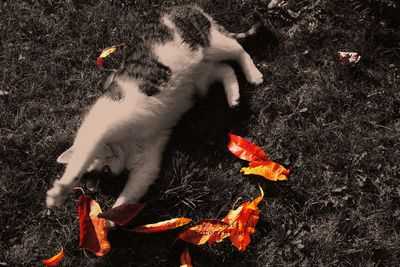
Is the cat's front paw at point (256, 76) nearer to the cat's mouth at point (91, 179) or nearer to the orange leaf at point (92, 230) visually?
the cat's mouth at point (91, 179)

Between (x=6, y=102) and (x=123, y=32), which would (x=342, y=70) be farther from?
(x=6, y=102)

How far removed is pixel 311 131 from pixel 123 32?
202 cm

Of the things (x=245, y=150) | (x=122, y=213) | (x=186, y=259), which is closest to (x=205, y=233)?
(x=186, y=259)

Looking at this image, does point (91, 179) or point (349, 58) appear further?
point (349, 58)

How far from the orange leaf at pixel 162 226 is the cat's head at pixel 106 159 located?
1.64ft

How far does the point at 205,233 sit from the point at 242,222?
0.31 m

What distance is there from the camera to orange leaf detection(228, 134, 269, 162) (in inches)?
160

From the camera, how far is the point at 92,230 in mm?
3732

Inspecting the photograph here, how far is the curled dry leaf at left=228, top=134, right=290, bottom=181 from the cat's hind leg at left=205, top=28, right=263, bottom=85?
1.99ft

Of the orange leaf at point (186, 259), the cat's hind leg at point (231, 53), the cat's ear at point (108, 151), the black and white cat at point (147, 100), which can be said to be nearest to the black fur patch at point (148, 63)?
the black and white cat at point (147, 100)

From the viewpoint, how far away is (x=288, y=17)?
4574 millimetres

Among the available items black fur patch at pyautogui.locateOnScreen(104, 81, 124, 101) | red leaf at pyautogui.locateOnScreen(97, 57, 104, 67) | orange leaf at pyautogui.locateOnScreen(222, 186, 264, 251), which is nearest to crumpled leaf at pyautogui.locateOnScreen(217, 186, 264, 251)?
orange leaf at pyautogui.locateOnScreen(222, 186, 264, 251)

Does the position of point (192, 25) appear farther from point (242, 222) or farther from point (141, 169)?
point (242, 222)

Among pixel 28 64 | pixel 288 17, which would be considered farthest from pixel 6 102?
pixel 288 17
